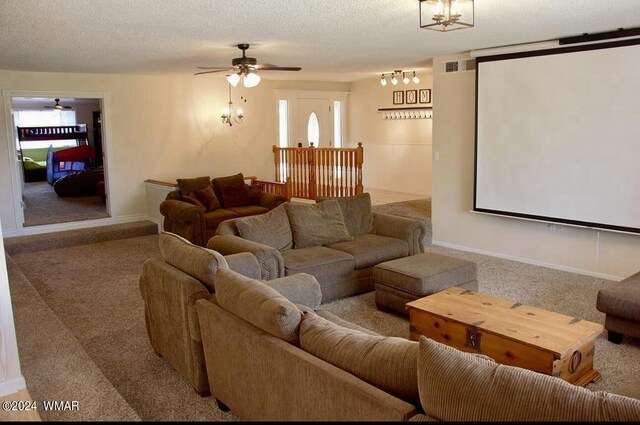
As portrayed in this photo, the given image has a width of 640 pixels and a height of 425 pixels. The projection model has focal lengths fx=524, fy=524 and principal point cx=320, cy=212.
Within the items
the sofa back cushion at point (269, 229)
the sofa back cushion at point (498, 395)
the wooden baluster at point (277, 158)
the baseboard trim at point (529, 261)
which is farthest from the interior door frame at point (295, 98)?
the sofa back cushion at point (498, 395)

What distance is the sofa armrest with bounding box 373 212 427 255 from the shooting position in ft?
17.5

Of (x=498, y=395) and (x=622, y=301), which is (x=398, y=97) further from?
(x=498, y=395)

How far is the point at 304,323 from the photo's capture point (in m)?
2.31

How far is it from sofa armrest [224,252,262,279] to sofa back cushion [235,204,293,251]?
79 cm

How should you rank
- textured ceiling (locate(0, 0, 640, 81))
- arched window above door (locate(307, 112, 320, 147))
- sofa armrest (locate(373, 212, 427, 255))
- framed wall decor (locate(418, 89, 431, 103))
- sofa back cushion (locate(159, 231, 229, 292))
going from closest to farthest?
sofa back cushion (locate(159, 231, 229, 292)) → textured ceiling (locate(0, 0, 640, 81)) → sofa armrest (locate(373, 212, 427, 255)) → framed wall decor (locate(418, 89, 431, 103)) → arched window above door (locate(307, 112, 320, 147))

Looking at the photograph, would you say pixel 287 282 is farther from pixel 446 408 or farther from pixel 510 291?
pixel 510 291

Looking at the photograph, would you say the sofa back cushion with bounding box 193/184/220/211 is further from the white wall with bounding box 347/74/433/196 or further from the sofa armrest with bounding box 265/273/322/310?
the white wall with bounding box 347/74/433/196

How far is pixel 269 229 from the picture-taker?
4.88 m

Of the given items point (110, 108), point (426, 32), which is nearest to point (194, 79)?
point (110, 108)

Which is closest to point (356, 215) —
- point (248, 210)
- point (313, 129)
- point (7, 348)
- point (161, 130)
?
point (248, 210)

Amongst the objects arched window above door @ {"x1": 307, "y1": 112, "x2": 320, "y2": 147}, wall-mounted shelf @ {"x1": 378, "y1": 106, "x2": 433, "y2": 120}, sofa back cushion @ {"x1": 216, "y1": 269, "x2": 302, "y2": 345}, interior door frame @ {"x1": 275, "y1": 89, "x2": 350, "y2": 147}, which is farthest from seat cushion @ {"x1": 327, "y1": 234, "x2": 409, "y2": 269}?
arched window above door @ {"x1": 307, "y1": 112, "x2": 320, "y2": 147}

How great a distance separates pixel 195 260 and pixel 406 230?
2.72 m

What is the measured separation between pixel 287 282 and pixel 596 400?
222cm

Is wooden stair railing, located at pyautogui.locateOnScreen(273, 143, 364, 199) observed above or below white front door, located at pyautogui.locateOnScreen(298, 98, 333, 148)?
below
